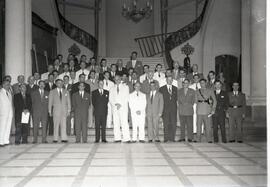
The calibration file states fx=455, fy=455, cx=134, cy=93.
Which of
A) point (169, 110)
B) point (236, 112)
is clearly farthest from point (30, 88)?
point (236, 112)

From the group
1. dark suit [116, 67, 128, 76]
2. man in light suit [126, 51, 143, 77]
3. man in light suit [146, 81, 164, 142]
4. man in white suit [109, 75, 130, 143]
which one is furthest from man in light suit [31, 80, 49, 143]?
man in light suit [126, 51, 143, 77]

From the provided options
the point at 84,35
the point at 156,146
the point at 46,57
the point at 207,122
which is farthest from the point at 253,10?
the point at 84,35

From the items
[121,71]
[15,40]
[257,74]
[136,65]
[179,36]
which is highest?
[179,36]

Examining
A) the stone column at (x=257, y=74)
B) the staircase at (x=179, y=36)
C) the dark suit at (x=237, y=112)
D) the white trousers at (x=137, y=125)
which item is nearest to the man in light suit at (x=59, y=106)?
the white trousers at (x=137, y=125)

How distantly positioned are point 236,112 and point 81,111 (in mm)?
3794

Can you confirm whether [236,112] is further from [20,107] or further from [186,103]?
[20,107]

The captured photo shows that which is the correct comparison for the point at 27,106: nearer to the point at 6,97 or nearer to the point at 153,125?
the point at 6,97

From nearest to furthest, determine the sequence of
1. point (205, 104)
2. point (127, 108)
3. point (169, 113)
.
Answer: point (205, 104)
point (169, 113)
point (127, 108)

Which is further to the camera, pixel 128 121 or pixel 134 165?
pixel 128 121

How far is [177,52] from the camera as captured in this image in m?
19.2

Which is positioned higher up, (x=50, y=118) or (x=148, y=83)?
(x=148, y=83)

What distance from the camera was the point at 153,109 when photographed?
11273 mm

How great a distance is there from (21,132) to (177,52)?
9.63m

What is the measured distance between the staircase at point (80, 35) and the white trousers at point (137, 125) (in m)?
10.0
